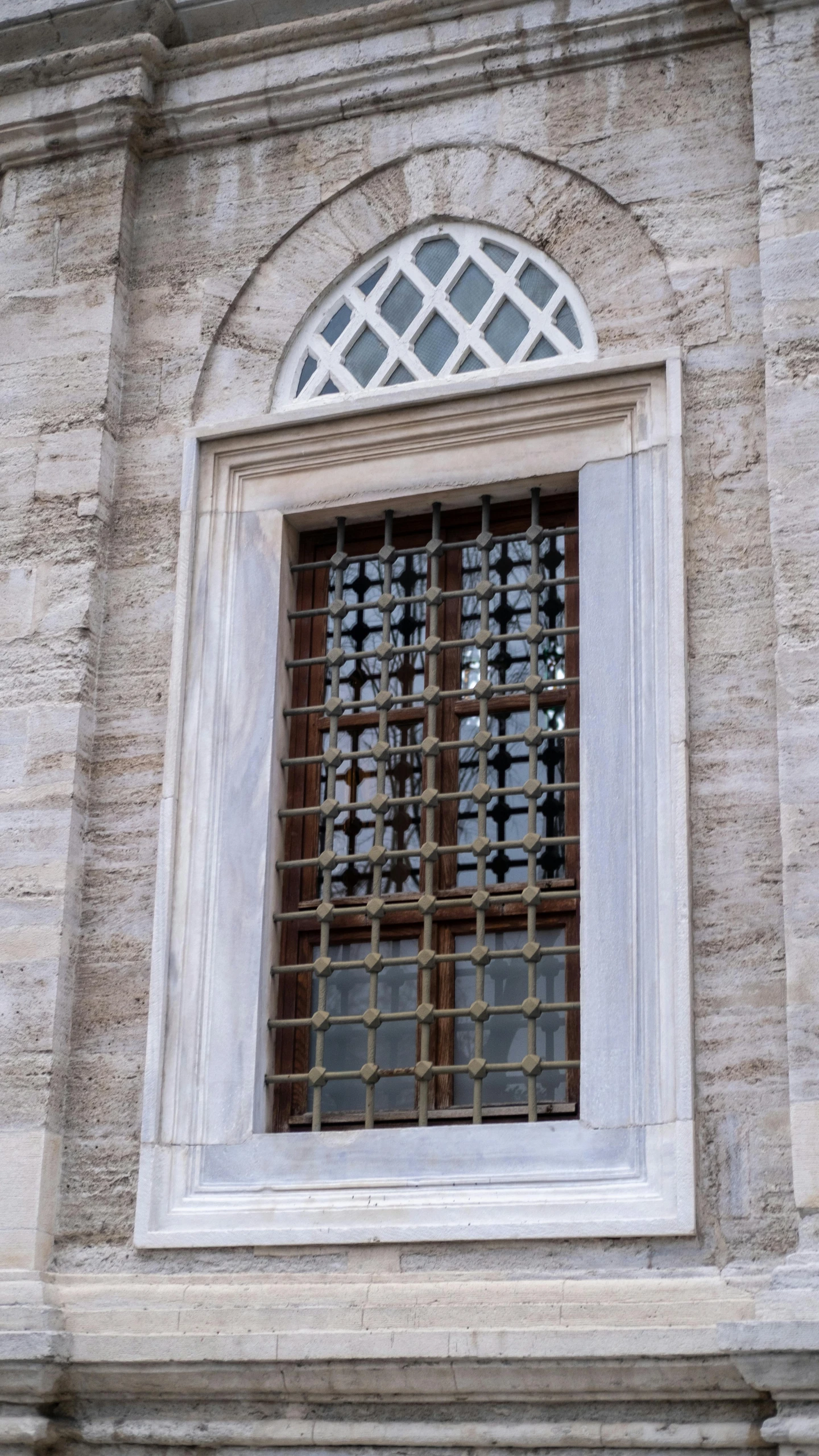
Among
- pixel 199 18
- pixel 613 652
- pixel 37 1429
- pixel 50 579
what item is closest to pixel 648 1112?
pixel 613 652

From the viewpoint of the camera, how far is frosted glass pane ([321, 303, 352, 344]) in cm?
577

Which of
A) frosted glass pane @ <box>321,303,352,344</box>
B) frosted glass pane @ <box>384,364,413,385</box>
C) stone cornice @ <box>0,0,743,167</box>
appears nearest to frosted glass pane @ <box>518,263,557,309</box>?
frosted glass pane @ <box>384,364,413,385</box>

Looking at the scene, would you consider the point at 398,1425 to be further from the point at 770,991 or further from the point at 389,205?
the point at 389,205

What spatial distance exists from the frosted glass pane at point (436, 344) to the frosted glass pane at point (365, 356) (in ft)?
0.37

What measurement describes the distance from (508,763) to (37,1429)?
2.01 m

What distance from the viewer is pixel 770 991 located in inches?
184

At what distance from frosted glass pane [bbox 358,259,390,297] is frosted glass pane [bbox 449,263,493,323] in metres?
0.23

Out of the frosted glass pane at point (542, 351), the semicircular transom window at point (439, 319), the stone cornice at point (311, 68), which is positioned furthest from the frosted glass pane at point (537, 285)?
the stone cornice at point (311, 68)

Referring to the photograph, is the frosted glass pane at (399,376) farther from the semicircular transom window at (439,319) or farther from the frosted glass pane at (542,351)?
the frosted glass pane at (542,351)

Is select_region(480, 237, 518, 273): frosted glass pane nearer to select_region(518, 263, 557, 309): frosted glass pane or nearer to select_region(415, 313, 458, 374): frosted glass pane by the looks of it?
select_region(518, 263, 557, 309): frosted glass pane

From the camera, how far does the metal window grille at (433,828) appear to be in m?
5.08

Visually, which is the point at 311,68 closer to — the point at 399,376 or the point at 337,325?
the point at 337,325

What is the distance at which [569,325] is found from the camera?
18.1ft

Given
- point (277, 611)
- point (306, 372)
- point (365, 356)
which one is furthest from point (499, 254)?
point (277, 611)
